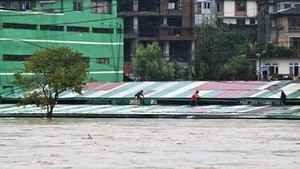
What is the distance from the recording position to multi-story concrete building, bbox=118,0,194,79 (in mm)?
89500

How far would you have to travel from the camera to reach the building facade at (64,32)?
72.2 metres

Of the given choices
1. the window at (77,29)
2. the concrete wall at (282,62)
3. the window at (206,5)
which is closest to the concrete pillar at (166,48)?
the window at (206,5)

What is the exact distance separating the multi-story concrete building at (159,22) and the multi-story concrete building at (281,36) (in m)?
11.3

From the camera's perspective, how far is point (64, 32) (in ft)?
258

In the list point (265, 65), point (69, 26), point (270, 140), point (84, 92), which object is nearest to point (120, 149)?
point (270, 140)

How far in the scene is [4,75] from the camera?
71.4 metres

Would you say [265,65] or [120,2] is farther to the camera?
[120,2]

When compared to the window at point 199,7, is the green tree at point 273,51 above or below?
below

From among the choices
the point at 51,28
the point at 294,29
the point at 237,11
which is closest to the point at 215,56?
the point at 294,29

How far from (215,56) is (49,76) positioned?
109 ft

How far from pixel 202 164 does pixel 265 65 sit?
2244 inches

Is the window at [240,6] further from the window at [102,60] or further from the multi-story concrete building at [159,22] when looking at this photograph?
the window at [102,60]

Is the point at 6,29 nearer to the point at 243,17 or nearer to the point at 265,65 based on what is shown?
the point at 265,65

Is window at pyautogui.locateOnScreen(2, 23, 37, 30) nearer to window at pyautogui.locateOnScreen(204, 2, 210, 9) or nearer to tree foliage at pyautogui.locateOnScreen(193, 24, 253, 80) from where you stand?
tree foliage at pyautogui.locateOnScreen(193, 24, 253, 80)
